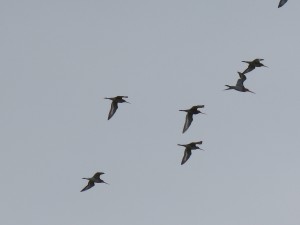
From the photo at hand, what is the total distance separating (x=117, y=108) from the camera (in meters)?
102

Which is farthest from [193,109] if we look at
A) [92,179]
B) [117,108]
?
[92,179]

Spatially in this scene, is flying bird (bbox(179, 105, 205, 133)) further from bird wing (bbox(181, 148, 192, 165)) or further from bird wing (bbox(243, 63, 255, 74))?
bird wing (bbox(243, 63, 255, 74))

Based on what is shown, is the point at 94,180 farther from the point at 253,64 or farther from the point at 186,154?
the point at 253,64

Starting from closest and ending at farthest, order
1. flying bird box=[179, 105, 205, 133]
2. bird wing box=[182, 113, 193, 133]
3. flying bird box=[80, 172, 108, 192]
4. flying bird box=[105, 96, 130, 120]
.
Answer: bird wing box=[182, 113, 193, 133] < flying bird box=[179, 105, 205, 133] < flying bird box=[105, 96, 130, 120] < flying bird box=[80, 172, 108, 192]

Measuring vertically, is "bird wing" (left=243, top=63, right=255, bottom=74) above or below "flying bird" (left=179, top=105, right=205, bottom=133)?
above

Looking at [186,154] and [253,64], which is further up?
[253,64]

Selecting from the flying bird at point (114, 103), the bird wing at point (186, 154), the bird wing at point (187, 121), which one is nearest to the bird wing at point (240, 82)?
the bird wing at point (187, 121)

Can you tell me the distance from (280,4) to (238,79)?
17578 millimetres

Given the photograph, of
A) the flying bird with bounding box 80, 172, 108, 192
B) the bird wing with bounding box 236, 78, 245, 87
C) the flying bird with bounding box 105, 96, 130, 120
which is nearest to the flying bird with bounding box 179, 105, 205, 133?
the bird wing with bounding box 236, 78, 245, 87

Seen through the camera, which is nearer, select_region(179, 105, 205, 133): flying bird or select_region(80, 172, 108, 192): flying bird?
select_region(179, 105, 205, 133): flying bird

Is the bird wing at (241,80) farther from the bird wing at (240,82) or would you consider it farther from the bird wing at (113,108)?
the bird wing at (113,108)

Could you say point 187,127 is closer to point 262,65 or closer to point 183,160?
point 183,160

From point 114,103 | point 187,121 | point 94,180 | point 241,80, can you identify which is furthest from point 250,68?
point 94,180

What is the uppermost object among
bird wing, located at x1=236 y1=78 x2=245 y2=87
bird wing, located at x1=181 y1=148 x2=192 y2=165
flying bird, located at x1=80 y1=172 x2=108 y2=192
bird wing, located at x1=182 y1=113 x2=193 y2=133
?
bird wing, located at x1=236 y1=78 x2=245 y2=87
